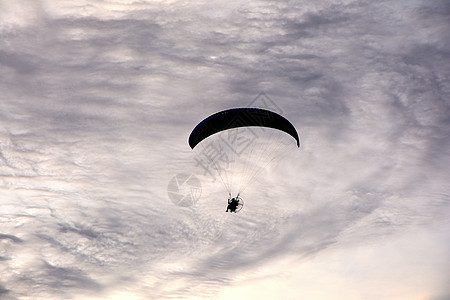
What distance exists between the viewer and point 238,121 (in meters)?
35.9

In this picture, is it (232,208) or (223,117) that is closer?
(223,117)

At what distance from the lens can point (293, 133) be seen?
37594 mm

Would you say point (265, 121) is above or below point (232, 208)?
above

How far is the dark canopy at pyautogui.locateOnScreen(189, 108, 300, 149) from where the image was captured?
34.8 m

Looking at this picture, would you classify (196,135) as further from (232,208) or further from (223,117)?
(232,208)

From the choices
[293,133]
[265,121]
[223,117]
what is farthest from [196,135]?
[293,133]

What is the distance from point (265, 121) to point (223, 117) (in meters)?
4.31

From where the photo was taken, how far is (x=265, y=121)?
36688 mm

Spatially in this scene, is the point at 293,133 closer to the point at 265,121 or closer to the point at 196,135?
the point at 265,121

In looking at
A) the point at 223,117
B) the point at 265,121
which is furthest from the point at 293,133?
the point at 223,117

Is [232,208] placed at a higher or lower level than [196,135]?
lower

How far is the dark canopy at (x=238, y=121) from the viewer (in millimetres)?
34750

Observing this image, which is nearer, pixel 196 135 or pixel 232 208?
pixel 196 135

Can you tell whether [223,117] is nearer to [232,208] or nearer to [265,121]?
[265,121]
